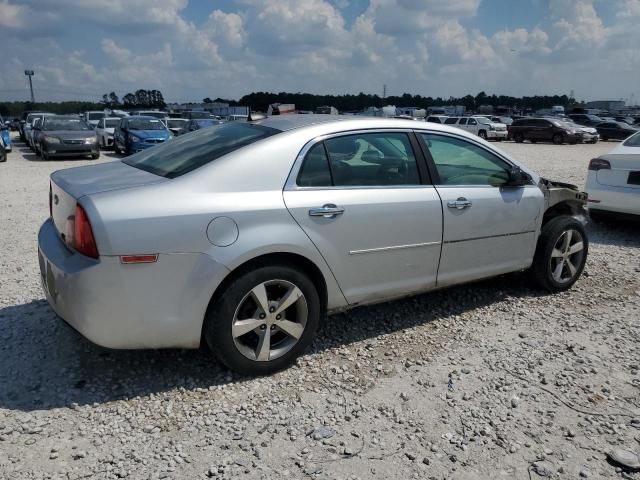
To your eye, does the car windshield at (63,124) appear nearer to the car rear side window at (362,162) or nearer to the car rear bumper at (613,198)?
the car rear bumper at (613,198)

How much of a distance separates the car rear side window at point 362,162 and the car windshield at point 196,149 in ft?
1.17

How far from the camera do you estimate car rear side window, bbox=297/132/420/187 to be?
341 cm

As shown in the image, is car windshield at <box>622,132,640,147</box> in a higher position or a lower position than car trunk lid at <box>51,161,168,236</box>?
higher

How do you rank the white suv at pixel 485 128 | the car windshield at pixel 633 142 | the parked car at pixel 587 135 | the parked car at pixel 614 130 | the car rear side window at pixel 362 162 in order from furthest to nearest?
the parked car at pixel 614 130
the white suv at pixel 485 128
the parked car at pixel 587 135
the car windshield at pixel 633 142
the car rear side window at pixel 362 162

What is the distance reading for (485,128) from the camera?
32.4 metres

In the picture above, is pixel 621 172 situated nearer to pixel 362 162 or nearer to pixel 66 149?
pixel 362 162

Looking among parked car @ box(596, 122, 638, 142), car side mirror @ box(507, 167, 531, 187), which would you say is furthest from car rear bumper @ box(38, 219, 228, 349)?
parked car @ box(596, 122, 638, 142)

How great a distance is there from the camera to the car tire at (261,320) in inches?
121

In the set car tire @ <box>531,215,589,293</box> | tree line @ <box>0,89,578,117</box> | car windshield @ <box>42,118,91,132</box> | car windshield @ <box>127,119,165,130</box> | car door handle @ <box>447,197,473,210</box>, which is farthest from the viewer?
tree line @ <box>0,89,578,117</box>

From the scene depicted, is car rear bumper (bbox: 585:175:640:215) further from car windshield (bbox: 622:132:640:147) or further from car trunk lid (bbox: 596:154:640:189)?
car windshield (bbox: 622:132:640:147)

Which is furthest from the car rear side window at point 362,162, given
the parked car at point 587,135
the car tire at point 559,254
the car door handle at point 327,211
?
the parked car at point 587,135

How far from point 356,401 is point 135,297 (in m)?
1.39

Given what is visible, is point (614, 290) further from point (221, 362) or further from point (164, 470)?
point (164, 470)

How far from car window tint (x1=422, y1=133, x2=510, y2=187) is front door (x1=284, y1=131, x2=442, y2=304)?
0.22m
